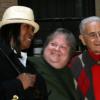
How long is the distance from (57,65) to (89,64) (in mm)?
554

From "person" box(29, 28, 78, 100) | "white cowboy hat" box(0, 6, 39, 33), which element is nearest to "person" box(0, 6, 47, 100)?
"white cowboy hat" box(0, 6, 39, 33)

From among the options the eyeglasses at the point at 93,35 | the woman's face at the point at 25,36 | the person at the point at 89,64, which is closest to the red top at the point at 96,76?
the person at the point at 89,64

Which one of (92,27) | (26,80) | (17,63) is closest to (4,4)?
(92,27)

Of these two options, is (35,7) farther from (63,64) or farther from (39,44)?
(63,64)

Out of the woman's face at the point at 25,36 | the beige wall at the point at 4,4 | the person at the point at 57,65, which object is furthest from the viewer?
the beige wall at the point at 4,4

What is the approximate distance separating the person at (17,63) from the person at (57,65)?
285 millimetres

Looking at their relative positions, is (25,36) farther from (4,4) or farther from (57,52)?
(4,4)

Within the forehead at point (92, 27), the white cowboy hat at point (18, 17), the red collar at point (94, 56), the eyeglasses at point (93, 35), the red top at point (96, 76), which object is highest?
the white cowboy hat at point (18, 17)

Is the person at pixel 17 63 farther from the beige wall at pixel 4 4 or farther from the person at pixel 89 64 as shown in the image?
the beige wall at pixel 4 4

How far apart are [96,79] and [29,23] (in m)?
1.09

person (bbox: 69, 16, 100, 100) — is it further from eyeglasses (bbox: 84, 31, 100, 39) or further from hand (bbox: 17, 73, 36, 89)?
hand (bbox: 17, 73, 36, 89)

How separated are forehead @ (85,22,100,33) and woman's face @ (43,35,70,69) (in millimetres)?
496

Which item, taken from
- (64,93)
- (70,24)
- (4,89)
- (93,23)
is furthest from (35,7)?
(4,89)

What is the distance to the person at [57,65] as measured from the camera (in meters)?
4.27
